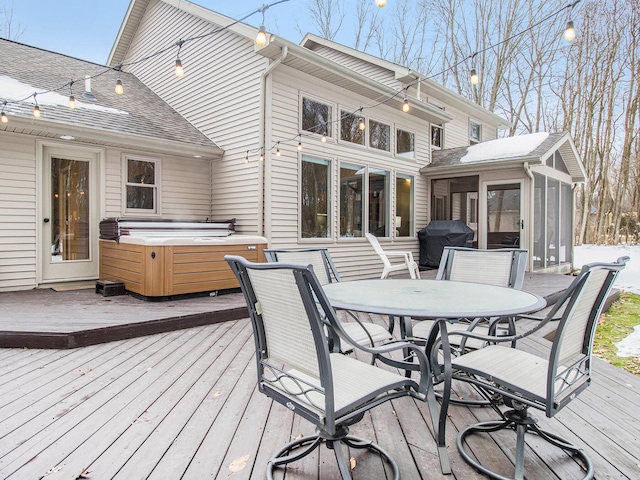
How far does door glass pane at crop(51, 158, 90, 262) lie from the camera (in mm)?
5621

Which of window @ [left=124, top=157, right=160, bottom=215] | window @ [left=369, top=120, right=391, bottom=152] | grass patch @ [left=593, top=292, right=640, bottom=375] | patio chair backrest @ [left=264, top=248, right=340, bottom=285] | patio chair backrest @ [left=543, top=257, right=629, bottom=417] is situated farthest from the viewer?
window @ [left=369, top=120, right=391, bottom=152]

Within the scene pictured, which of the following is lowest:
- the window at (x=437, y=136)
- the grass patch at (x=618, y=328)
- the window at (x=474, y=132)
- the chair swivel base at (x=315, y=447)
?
the grass patch at (x=618, y=328)

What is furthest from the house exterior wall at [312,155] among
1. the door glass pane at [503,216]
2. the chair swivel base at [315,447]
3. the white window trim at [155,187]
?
the chair swivel base at [315,447]

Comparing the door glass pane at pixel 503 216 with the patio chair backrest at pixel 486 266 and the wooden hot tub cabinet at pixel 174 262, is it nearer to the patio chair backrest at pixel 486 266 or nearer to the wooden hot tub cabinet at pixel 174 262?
the wooden hot tub cabinet at pixel 174 262

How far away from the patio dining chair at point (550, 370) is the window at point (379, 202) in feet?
18.6

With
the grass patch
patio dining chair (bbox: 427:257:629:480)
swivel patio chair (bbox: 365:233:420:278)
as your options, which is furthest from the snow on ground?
patio dining chair (bbox: 427:257:629:480)

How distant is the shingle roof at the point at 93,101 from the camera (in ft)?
17.7

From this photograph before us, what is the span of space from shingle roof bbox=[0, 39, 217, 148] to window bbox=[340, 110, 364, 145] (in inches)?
89.3

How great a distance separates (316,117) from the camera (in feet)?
21.6

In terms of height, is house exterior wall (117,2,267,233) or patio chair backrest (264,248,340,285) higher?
house exterior wall (117,2,267,233)

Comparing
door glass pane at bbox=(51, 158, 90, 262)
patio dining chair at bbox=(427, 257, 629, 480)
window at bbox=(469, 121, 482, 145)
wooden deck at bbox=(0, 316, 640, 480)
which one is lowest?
wooden deck at bbox=(0, 316, 640, 480)

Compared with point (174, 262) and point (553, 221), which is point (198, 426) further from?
point (553, 221)

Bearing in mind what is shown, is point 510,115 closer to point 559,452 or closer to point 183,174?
point 183,174

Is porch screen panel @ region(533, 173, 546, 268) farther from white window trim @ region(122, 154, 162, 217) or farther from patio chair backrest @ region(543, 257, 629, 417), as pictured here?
white window trim @ region(122, 154, 162, 217)
